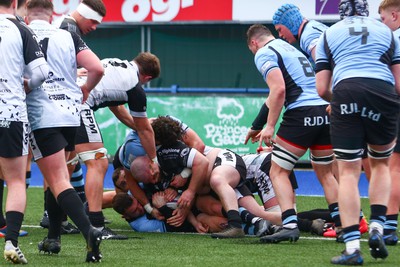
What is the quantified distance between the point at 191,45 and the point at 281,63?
1476cm

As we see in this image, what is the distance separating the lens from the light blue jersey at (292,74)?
A: 8.79 meters

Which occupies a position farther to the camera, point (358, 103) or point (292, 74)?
point (292, 74)

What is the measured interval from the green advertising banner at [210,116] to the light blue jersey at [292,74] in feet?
33.4

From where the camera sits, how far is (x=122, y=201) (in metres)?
9.62

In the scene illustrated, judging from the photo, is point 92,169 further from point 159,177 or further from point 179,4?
point 179,4

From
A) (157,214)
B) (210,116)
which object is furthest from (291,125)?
(210,116)

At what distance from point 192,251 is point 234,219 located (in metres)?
1.16

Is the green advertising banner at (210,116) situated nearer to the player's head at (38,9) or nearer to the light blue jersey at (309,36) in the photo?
the light blue jersey at (309,36)

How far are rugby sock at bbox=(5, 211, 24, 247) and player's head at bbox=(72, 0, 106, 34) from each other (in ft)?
8.80

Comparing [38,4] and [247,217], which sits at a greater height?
[38,4]

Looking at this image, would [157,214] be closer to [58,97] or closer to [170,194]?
[170,194]

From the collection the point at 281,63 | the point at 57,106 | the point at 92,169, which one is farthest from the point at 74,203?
the point at 281,63

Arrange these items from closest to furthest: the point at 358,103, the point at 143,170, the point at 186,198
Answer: the point at 358,103 < the point at 186,198 < the point at 143,170

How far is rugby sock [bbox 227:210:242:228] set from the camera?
9008 millimetres
